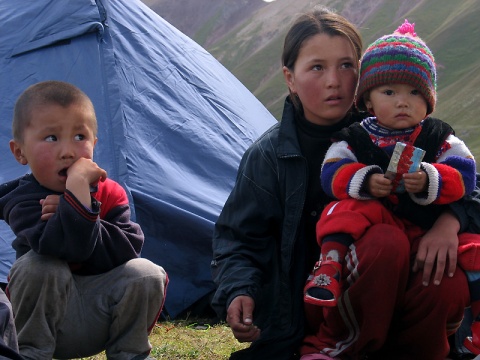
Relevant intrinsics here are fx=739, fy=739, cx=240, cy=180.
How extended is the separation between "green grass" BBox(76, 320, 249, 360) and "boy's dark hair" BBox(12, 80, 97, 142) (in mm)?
1082

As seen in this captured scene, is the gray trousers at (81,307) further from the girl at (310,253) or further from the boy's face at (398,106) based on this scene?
the boy's face at (398,106)

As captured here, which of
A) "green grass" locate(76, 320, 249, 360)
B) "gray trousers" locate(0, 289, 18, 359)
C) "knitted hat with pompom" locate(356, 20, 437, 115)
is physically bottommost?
"green grass" locate(76, 320, 249, 360)

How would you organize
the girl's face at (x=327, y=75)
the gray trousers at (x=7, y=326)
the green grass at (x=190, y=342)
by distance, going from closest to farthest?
1. the gray trousers at (x=7, y=326)
2. the girl's face at (x=327, y=75)
3. the green grass at (x=190, y=342)

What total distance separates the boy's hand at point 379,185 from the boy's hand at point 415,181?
0.06 meters

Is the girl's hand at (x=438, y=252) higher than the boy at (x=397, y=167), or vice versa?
the boy at (x=397, y=167)

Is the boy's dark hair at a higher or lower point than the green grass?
higher

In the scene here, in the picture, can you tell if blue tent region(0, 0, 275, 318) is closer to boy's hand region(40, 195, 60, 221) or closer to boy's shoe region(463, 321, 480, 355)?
boy's hand region(40, 195, 60, 221)

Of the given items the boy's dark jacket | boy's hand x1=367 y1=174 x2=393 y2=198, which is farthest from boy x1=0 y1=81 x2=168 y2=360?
boy's hand x1=367 y1=174 x2=393 y2=198

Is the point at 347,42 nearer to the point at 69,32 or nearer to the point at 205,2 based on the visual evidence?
the point at 69,32

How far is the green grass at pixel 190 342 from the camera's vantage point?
3.34 metres

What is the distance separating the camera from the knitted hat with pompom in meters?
2.71

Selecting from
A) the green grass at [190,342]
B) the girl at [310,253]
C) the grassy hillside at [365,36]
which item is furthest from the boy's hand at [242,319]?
the grassy hillside at [365,36]

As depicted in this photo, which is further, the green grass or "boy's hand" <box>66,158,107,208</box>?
the green grass

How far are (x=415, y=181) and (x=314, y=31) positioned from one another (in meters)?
0.83
